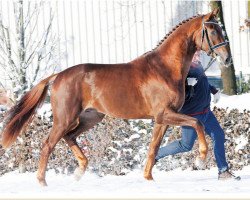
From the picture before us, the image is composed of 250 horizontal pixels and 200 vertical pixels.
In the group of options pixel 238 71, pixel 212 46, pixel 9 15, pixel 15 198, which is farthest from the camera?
pixel 238 71

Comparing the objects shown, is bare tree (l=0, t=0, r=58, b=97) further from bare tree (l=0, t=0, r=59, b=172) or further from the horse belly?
the horse belly

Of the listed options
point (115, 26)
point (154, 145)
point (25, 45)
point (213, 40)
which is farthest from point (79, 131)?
point (115, 26)

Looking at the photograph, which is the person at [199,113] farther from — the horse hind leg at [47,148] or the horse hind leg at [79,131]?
the horse hind leg at [47,148]

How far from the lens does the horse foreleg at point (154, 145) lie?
9.12 m

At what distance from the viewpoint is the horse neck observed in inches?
351

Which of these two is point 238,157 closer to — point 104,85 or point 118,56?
point 104,85

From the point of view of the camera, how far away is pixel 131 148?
10.7m

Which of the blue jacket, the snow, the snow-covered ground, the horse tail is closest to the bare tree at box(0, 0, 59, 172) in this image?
the snow-covered ground

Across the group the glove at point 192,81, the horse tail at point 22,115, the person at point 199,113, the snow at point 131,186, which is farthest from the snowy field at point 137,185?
the glove at point 192,81

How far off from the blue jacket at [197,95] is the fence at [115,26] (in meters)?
A: 12.3

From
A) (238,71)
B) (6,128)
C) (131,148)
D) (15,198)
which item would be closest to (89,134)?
(131,148)

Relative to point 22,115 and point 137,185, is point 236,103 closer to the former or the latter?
point 137,185

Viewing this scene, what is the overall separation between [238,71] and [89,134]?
12104 mm

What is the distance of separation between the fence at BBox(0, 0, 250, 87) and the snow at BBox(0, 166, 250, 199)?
11.0m
